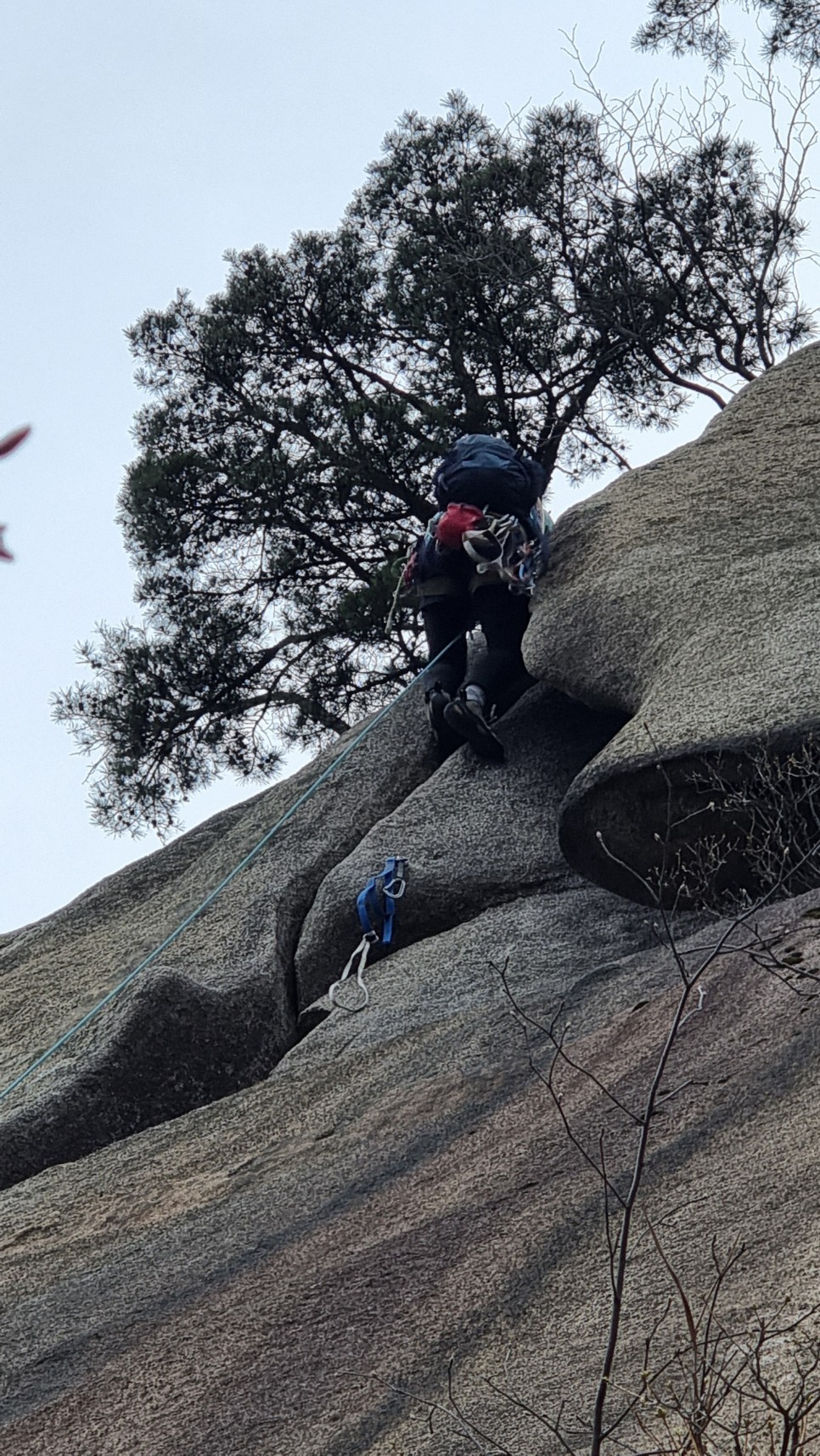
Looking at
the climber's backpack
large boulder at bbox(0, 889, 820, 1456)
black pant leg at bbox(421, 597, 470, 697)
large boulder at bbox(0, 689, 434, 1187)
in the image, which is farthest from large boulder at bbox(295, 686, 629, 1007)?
the climber's backpack

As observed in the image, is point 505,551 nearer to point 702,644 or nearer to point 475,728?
point 475,728

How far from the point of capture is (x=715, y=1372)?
243 cm

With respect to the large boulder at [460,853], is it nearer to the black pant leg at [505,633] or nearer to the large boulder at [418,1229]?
the black pant leg at [505,633]

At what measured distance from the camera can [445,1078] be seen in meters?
4.70

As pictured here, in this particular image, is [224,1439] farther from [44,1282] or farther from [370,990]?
[370,990]

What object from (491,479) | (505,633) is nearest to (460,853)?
(505,633)

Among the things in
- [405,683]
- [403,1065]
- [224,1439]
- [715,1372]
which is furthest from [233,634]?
[715,1372]

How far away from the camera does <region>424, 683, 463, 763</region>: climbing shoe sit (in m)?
7.15

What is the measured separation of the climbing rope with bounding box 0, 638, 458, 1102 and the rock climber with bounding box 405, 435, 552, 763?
15 cm

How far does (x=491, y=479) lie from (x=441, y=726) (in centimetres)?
112

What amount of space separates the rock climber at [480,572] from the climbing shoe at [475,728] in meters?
0.04

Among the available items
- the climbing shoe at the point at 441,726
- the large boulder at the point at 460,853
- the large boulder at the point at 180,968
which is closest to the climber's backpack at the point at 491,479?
the climbing shoe at the point at 441,726

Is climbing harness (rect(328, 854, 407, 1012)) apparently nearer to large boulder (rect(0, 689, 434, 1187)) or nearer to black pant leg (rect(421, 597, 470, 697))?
large boulder (rect(0, 689, 434, 1187))

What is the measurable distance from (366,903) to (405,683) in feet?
15.2
